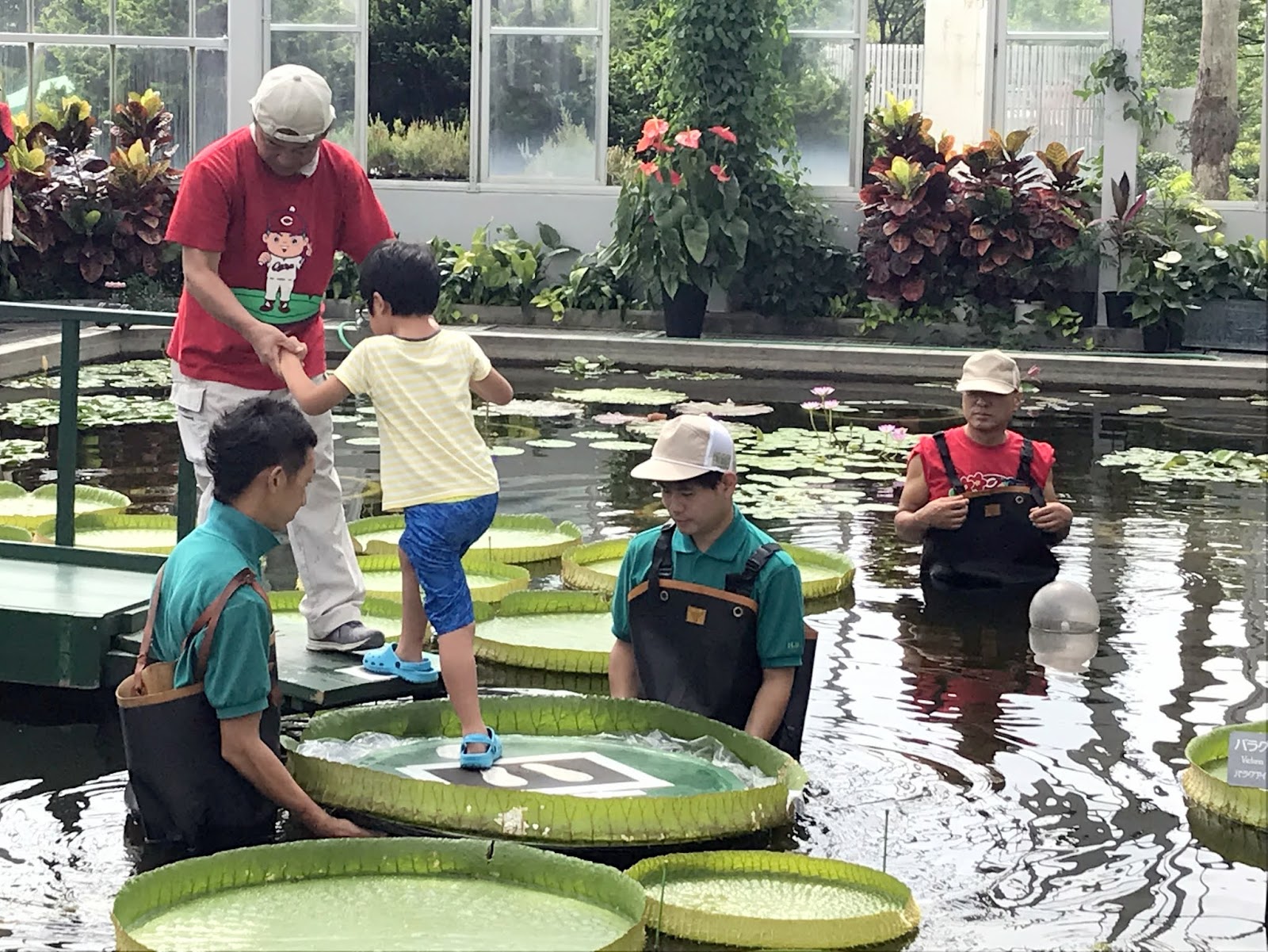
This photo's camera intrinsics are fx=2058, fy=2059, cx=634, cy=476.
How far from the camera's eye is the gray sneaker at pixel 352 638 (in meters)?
5.37

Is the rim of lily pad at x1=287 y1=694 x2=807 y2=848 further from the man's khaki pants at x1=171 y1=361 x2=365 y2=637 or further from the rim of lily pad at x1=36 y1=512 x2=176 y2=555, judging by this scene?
the rim of lily pad at x1=36 y1=512 x2=176 y2=555

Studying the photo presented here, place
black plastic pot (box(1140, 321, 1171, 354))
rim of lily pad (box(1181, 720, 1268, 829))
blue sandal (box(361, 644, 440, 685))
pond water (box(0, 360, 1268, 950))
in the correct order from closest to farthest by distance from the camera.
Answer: pond water (box(0, 360, 1268, 950))
rim of lily pad (box(1181, 720, 1268, 829))
blue sandal (box(361, 644, 440, 685))
black plastic pot (box(1140, 321, 1171, 354))

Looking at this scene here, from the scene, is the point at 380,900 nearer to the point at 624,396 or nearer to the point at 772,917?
the point at 772,917

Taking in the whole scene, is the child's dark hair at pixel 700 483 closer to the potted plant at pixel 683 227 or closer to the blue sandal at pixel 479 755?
the blue sandal at pixel 479 755

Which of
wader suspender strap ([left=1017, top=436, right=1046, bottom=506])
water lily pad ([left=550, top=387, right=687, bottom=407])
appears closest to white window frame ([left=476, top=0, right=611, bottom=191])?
water lily pad ([left=550, top=387, right=687, bottom=407])

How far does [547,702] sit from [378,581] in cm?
206

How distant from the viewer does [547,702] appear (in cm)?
502

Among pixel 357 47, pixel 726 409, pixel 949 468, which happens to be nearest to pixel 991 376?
pixel 949 468

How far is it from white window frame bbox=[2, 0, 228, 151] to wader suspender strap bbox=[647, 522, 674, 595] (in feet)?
45.7

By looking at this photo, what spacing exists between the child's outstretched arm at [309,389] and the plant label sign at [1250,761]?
211 centimetres

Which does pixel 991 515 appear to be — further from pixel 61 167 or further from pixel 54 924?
pixel 61 167

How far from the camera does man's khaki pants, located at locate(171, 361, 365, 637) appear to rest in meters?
5.12

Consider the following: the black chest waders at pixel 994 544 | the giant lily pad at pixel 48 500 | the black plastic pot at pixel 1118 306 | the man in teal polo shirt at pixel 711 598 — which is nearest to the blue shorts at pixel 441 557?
the man in teal polo shirt at pixel 711 598

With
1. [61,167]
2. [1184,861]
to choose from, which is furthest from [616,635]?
[61,167]
